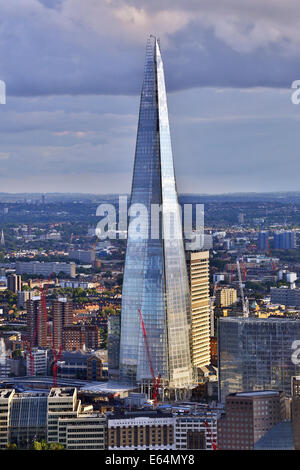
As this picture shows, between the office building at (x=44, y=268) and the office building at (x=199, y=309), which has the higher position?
the office building at (x=44, y=268)

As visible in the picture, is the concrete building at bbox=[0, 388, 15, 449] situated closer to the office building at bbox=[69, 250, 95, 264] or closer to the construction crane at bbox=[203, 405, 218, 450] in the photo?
the construction crane at bbox=[203, 405, 218, 450]

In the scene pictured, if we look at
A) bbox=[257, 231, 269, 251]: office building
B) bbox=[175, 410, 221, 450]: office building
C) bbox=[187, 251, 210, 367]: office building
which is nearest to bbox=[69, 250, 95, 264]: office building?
bbox=[257, 231, 269, 251]: office building

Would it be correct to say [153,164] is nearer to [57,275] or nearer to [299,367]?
[299,367]

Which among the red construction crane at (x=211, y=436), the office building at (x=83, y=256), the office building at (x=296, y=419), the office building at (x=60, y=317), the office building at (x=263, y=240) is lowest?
the red construction crane at (x=211, y=436)

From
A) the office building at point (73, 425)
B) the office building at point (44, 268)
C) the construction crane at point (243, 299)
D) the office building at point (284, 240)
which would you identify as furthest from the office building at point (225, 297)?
the office building at point (73, 425)

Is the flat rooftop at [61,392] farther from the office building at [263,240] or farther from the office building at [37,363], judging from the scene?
the office building at [263,240]

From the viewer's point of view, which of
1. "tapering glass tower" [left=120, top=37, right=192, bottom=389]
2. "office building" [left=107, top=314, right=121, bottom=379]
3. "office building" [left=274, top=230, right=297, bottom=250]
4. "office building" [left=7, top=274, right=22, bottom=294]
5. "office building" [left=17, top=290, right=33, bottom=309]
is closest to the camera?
"tapering glass tower" [left=120, top=37, right=192, bottom=389]

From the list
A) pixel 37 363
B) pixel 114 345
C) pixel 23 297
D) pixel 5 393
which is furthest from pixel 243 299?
pixel 5 393
